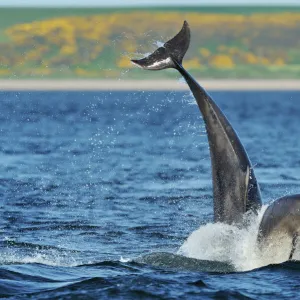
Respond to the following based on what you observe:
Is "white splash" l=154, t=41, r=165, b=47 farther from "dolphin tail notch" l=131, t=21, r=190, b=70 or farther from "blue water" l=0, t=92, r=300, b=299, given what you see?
"blue water" l=0, t=92, r=300, b=299

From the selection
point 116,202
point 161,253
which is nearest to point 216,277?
point 161,253

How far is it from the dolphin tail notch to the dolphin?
0.80ft

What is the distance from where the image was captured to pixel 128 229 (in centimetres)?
2411

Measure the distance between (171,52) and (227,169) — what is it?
268cm

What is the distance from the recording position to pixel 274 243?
60.6 ft

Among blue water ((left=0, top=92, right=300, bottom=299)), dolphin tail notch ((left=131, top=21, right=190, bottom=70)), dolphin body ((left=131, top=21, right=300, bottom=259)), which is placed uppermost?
dolphin tail notch ((left=131, top=21, right=190, bottom=70))

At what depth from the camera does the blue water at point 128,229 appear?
57.3 ft

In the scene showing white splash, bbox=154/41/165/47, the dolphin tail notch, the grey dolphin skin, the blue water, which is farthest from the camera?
white splash, bbox=154/41/165/47

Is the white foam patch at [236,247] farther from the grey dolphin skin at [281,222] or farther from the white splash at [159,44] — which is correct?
the white splash at [159,44]

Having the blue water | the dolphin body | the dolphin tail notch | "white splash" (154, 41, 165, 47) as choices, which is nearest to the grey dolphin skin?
the dolphin body

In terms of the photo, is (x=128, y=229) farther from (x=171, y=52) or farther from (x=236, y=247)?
(x=236, y=247)

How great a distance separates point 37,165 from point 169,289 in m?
23.2

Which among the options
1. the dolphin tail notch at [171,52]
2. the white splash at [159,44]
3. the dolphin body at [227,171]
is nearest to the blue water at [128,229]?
the dolphin body at [227,171]

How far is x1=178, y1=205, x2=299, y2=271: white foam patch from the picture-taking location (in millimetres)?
18656
